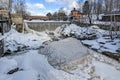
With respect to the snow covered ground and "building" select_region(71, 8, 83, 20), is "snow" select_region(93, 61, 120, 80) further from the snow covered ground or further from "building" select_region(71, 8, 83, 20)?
"building" select_region(71, 8, 83, 20)

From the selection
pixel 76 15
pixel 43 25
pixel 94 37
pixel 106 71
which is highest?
pixel 76 15

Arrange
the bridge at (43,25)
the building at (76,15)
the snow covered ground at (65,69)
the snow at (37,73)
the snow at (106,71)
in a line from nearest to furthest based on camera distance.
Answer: the snow at (37,73) < the snow covered ground at (65,69) < the snow at (106,71) < the bridge at (43,25) < the building at (76,15)

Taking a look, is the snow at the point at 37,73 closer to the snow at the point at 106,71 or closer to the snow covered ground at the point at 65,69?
the snow covered ground at the point at 65,69

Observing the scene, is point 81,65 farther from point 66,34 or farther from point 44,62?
point 66,34

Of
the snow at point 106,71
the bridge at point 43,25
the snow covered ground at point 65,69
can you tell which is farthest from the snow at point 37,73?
A: the bridge at point 43,25

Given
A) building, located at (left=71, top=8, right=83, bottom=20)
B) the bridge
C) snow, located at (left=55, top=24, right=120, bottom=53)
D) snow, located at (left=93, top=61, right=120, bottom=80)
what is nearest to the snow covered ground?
snow, located at (left=93, top=61, right=120, bottom=80)

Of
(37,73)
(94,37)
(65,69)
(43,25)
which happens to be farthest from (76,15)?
(37,73)

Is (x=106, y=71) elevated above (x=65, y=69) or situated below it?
below

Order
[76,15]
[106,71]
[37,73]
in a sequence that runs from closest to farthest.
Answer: [37,73], [106,71], [76,15]

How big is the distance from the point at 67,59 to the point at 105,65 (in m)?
2.67

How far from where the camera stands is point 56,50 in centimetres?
1717

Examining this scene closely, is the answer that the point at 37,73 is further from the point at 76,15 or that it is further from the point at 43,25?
the point at 76,15

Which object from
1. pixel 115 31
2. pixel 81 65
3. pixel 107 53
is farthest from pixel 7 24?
pixel 81 65

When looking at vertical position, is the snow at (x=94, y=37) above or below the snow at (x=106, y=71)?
above
